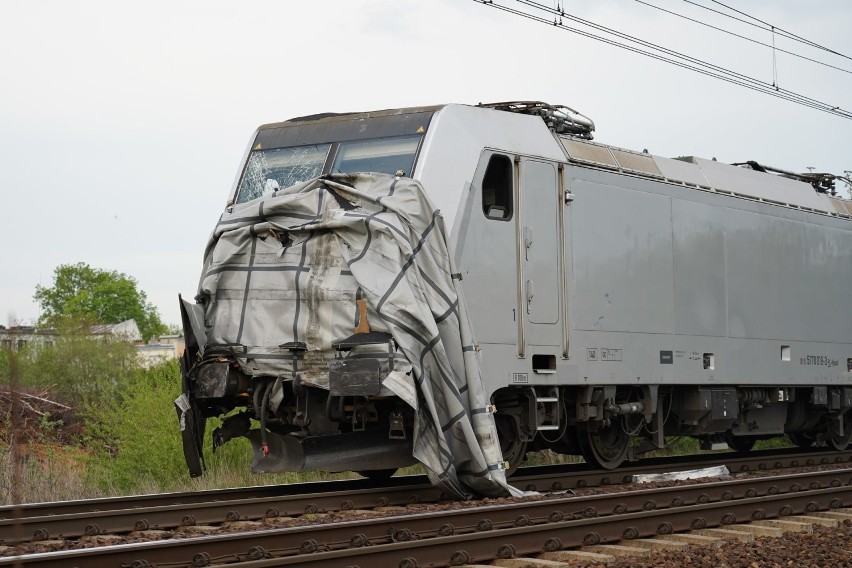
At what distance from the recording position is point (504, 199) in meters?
10.9

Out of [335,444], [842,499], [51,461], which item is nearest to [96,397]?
[51,461]

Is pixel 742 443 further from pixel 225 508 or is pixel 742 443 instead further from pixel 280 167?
pixel 225 508

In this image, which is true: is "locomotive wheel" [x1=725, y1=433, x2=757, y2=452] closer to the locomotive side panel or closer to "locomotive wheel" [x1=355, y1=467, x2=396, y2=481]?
the locomotive side panel

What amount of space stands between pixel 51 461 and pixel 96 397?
215 inches

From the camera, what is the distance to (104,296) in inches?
3172

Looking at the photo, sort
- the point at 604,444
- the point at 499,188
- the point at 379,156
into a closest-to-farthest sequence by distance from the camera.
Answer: the point at 379,156 < the point at 499,188 < the point at 604,444

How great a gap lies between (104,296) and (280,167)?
72983mm

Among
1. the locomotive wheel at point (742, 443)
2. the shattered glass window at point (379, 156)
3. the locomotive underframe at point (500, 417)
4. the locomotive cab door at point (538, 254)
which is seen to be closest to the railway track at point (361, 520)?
the locomotive underframe at point (500, 417)

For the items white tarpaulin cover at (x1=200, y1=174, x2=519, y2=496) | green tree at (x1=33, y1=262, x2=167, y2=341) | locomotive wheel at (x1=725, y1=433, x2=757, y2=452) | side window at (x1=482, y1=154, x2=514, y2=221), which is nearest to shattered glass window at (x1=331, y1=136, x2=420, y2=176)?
white tarpaulin cover at (x1=200, y1=174, x2=519, y2=496)

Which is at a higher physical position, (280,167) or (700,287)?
(280,167)

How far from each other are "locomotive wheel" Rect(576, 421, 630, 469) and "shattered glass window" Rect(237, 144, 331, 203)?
4.29 meters

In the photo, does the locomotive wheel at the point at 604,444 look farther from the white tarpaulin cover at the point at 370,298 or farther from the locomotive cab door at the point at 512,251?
the white tarpaulin cover at the point at 370,298

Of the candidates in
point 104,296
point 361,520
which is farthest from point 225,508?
point 104,296

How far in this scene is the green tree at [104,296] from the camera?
7551 cm
